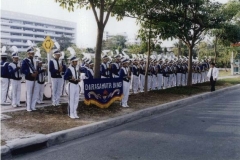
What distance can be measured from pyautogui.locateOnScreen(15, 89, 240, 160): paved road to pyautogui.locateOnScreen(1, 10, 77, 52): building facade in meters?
86.0

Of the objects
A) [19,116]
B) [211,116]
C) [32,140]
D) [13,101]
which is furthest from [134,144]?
[13,101]

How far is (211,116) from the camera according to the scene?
9.94 metres

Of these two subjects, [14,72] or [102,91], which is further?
[14,72]

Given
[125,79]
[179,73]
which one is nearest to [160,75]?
[179,73]

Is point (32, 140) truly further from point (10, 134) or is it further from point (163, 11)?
point (163, 11)

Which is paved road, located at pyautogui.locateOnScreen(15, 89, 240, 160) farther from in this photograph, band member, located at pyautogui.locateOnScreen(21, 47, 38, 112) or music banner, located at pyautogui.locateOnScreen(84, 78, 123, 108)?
band member, located at pyautogui.locateOnScreen(21, 47, 38, 112)

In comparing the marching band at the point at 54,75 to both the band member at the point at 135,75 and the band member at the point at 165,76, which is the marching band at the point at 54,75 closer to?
the band member at the point at 135,75

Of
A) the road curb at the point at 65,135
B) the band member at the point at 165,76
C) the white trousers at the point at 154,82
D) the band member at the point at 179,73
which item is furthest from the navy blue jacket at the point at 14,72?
the band member at the point at 179,73

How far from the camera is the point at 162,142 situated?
6.68 m

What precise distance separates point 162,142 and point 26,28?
108m

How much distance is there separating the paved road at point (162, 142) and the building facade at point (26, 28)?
86.0 meters

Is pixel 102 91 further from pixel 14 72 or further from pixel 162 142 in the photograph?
pixel 162 142

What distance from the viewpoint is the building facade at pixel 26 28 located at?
9819 centimetres

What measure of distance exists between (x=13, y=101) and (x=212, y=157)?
726 cm
